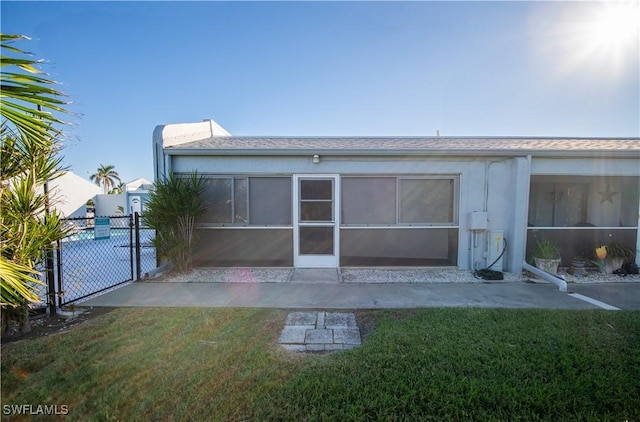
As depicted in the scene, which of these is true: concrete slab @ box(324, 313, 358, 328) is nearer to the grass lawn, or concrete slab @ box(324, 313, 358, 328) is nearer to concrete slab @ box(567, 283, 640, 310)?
the grass lawn

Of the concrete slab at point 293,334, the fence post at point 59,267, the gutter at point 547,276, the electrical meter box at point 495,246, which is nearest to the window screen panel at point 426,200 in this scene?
the electrical meter box at point 495,246

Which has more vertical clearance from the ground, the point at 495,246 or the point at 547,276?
the point at 495,246

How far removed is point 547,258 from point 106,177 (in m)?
53.9

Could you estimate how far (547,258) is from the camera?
6.22 m

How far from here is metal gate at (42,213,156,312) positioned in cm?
412

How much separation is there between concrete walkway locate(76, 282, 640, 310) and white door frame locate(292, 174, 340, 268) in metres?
1.22

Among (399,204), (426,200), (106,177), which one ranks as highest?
(106,177)

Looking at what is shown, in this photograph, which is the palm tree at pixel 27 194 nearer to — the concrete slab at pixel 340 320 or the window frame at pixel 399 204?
the concrete slab at pixel 340 320

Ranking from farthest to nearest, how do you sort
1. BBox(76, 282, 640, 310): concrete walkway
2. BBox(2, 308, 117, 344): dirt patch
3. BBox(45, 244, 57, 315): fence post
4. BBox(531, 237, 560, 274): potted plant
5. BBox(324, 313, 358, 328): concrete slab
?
1. BBox(531, 237, 560, 274): potted plant
2. BBox(76, 282, 640, 310): concrete walkway
3. BBox(45, 244, 57, 315): fence post
4. BBox(324, 313, 358, 328): concrete slab
5. BBox(2, 308, 117, 344): dirt patch

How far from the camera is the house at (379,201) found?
20.8 ft

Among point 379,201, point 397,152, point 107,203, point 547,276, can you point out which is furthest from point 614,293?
point 107,203

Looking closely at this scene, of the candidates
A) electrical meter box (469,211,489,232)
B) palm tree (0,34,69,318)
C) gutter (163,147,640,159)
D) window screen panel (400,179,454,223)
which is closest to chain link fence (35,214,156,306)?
palm tree (0,34,69,318)

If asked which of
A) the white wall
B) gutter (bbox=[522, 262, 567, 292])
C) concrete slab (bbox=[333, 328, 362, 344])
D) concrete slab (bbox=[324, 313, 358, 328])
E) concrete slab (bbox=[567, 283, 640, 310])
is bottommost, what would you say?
concrete slab (bbox=[333, 328, 362, 344])

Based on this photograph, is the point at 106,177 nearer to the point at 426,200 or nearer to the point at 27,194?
the point at 27,194
